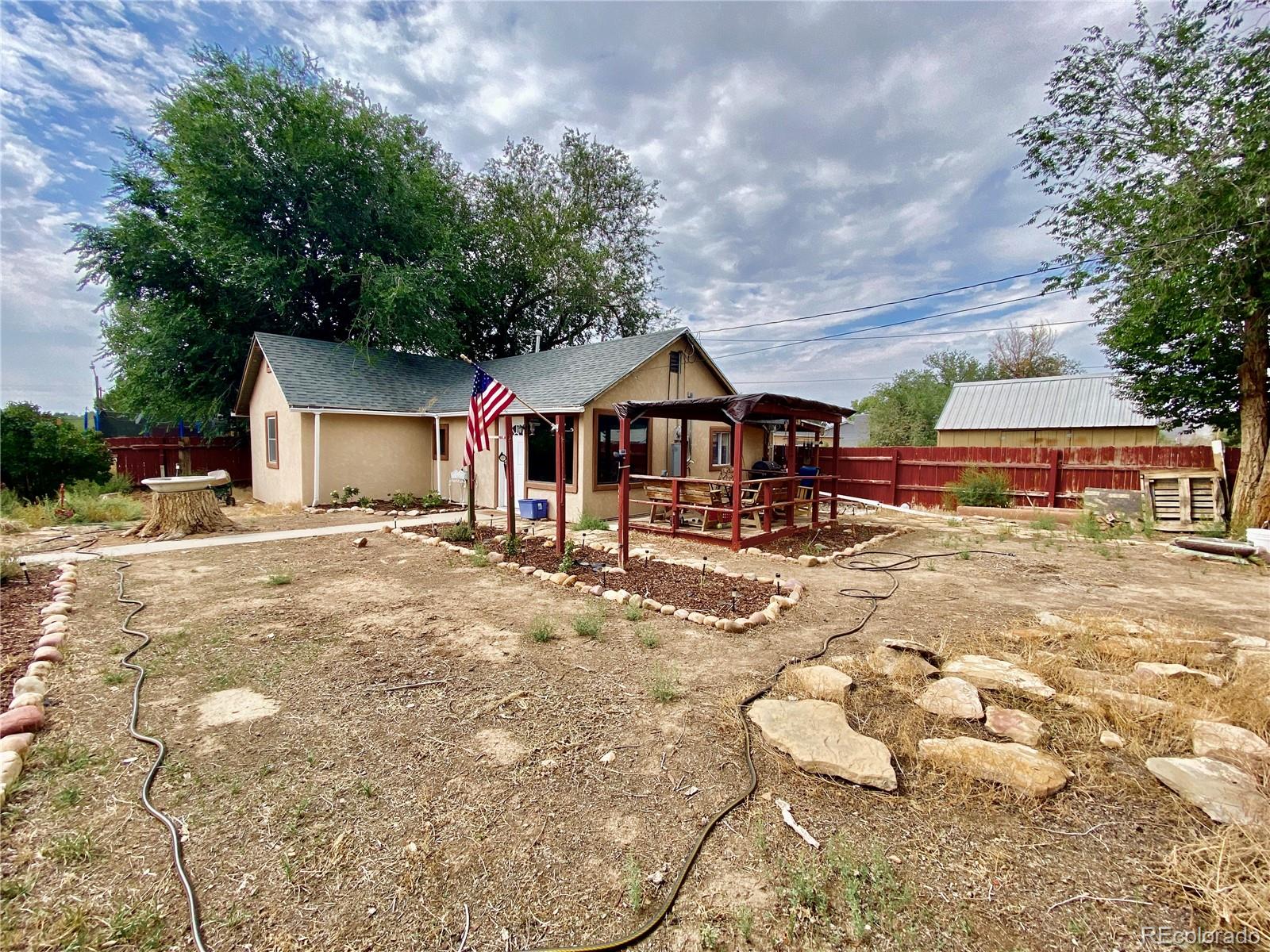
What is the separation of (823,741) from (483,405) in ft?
19.7

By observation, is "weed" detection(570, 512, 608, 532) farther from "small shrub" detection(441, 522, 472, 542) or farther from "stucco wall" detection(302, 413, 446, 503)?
"stucco wall" detection(302, 413, 446, 503)

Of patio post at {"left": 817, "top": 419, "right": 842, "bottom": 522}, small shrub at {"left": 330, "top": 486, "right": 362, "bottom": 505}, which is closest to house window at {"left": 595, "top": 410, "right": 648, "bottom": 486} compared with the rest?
patio post at {"left": 817, "top": 419, "right": 842, "bottom": 522}

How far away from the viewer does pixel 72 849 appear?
2072mm

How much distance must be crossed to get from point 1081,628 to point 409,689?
568 centimetres

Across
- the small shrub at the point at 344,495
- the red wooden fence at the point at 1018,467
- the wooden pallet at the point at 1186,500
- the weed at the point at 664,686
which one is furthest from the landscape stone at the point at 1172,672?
the small shrub at the point at 344,495

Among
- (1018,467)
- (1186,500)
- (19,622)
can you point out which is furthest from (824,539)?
(19,622)

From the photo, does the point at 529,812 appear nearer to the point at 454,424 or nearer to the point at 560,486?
the point at 560,486

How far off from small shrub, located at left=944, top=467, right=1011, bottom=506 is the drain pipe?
16.2 metres

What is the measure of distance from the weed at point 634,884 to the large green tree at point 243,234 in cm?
1812

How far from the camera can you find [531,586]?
20.2 ft

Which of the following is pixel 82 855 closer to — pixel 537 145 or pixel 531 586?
pixel 531 586

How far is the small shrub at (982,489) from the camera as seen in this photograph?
42.7ft

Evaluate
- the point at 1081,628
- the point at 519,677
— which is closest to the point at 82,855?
the point at 519,677

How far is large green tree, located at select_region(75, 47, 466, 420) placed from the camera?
1593 cm
